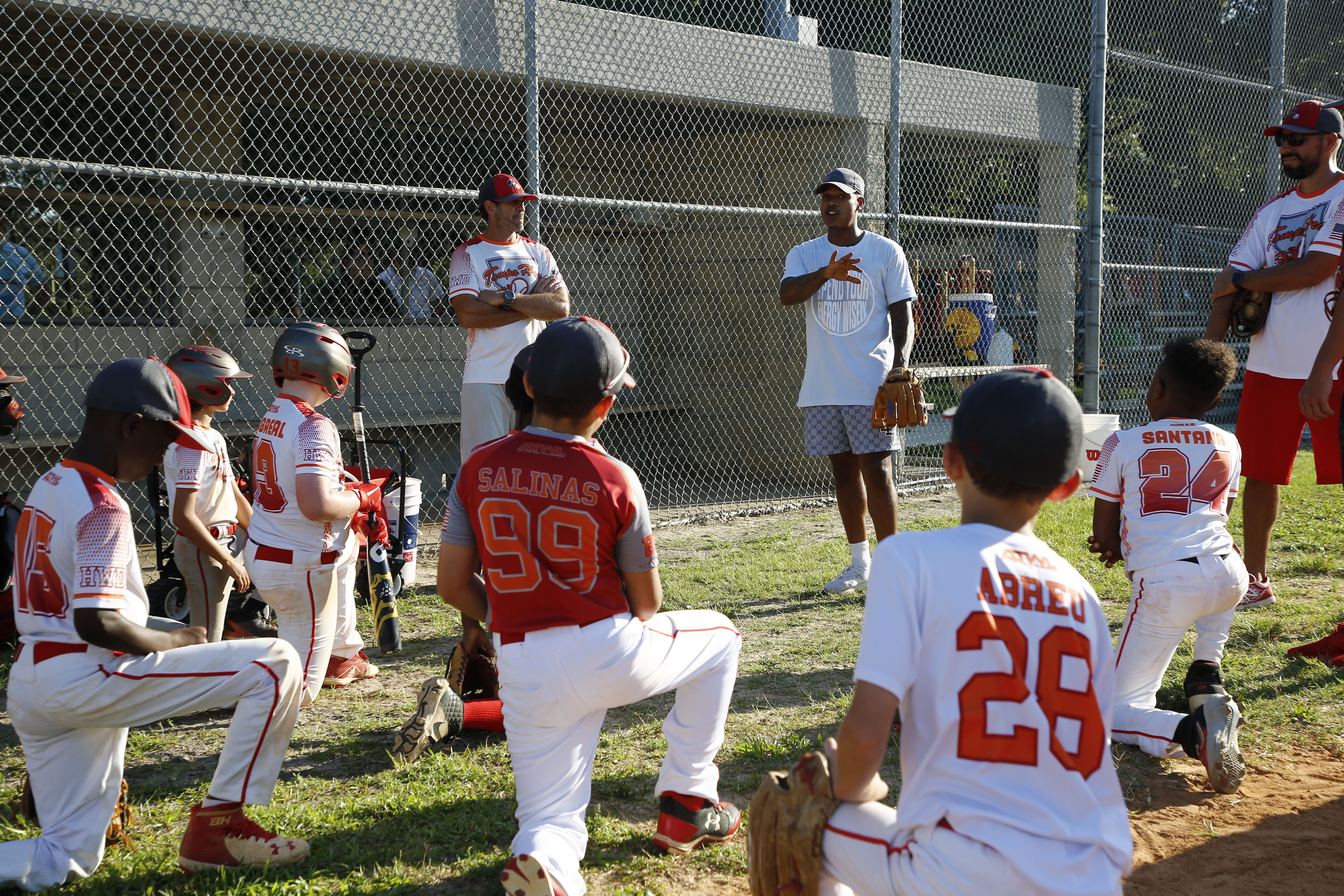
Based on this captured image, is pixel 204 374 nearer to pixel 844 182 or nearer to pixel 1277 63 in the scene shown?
pixel 844 182

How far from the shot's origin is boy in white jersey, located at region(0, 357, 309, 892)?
2637 millimetres

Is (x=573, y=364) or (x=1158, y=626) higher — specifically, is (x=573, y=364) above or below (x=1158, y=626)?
above

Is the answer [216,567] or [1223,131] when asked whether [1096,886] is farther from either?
[1223,131]

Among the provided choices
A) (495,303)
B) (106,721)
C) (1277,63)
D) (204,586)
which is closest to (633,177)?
(495,303)

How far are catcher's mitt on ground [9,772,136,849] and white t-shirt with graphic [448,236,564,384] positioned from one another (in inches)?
106

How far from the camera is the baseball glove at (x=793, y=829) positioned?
2.07 meters

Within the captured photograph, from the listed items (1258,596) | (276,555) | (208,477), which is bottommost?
(1258,596)

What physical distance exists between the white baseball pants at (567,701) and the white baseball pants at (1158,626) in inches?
68.2

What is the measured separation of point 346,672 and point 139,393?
2196mm

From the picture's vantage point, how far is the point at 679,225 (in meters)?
11.4

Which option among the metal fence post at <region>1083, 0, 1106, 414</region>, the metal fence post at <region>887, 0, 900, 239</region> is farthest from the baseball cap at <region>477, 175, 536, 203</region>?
the metal fence post at <region>1083, 0, 1106, 414</region>

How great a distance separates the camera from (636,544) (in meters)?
2.70

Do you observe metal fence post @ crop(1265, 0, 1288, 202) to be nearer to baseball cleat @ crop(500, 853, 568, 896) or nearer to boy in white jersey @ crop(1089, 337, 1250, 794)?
boy in white jersey @ crop(1089, 337, 1250, 794)

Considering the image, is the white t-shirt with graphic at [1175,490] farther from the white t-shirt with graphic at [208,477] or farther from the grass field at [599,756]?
the white t-shirt with graphic at [208,477]
